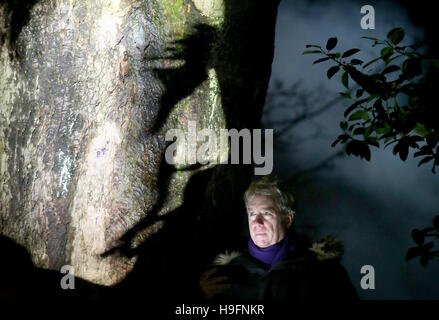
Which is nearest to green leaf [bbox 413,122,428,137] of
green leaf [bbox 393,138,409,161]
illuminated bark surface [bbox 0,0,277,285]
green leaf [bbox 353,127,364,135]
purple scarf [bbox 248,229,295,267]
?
green leaf [bbox 393,138,409,161]

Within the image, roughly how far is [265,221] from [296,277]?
0.34m

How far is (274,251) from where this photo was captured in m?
1.94

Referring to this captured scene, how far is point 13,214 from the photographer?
2113 millimetres

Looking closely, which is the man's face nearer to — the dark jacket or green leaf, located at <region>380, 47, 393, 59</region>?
the dark jacket

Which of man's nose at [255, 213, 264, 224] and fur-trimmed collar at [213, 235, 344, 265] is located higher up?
man's nose at [255, 213, 264, 224]

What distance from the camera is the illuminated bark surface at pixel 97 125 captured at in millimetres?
2025

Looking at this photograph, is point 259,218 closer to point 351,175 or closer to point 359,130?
point 359,130

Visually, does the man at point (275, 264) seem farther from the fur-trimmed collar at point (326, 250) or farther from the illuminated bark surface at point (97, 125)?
the illuminated bark surface at point (97, 125)

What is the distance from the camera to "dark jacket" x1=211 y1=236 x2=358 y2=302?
1.79m

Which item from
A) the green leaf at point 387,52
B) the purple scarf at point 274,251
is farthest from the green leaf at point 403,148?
the purple scarf at point 274,251

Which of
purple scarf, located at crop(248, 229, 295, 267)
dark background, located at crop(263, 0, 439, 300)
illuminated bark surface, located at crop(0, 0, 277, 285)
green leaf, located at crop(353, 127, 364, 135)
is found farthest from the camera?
dark background, located at crop(263, 0, 439, 300)

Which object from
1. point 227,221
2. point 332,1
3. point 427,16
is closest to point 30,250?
point 227,221

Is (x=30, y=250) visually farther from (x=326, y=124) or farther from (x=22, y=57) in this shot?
(x=326, y=124)

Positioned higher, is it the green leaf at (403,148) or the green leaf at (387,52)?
the green leaf at (387,52)
